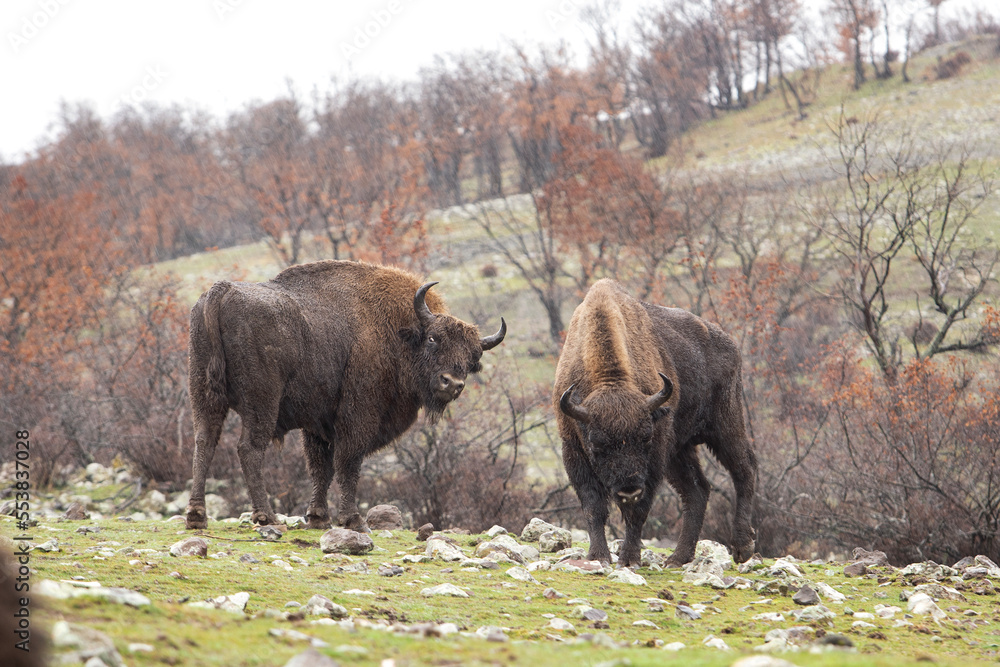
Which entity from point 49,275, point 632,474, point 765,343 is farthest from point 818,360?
point 49,275

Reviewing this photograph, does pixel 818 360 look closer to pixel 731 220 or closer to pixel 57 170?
pixel 731 220

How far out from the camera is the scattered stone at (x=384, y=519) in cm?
1091

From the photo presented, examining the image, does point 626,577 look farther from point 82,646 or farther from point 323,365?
point 82,646

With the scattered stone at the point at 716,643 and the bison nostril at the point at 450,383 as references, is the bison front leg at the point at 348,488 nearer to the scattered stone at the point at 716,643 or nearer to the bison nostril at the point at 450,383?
the bison nostril at the point at 450,383

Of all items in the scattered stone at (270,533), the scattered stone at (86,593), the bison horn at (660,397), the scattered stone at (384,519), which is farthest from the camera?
the scattered stone at (384,519)

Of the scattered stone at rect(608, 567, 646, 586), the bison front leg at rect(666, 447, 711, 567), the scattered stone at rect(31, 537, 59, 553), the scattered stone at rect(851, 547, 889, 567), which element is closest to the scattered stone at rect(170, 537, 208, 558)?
the scattered stone at rect(31, 537, 59, 553)

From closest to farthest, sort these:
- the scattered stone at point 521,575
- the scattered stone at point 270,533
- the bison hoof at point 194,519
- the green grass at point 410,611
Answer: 1. the green grass at point 410,611
2. the scattered stone at point 521,575
3. the scattered stone at point 270,533
4. the bison hoof at point 194,519

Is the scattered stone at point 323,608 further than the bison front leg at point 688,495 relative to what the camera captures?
No

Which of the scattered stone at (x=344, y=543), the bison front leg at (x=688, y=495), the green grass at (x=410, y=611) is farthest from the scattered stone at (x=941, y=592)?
the scattered stone at (x=344, y=543)

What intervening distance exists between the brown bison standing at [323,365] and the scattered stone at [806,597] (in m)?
4.59

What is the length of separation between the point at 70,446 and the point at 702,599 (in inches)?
633

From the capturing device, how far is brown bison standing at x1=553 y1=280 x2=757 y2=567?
8016 millimetres

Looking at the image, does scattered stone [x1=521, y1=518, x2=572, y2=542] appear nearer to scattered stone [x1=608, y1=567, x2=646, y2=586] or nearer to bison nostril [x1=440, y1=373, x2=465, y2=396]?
bison nostril [x1=440, y1=373, x2=465, y2=396]

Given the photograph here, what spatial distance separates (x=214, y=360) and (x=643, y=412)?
4.47 meters
